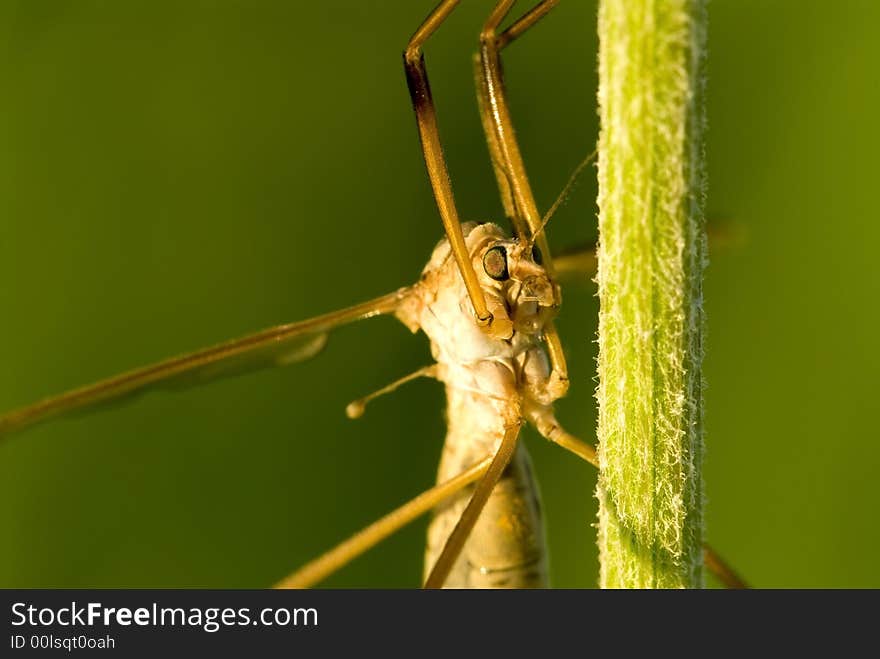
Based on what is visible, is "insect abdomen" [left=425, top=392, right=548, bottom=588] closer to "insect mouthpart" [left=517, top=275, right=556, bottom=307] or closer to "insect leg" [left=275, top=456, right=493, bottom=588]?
"insect leg" [left=275, top=456, right=493, bottom=588]

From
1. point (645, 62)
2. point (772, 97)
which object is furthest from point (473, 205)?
point (645, 62)

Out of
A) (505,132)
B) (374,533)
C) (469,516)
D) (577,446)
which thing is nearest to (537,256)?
(505,132)

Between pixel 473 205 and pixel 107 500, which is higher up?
pixel 473 205

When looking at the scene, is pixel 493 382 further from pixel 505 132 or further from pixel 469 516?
pixel 505 132

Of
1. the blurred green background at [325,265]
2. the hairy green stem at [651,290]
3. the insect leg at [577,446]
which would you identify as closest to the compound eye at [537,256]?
the insect leg at [577,446]

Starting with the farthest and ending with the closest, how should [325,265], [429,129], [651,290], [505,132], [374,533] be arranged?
[325,265]
[374,533]
[505,132]
[429,129]
[651,290]
